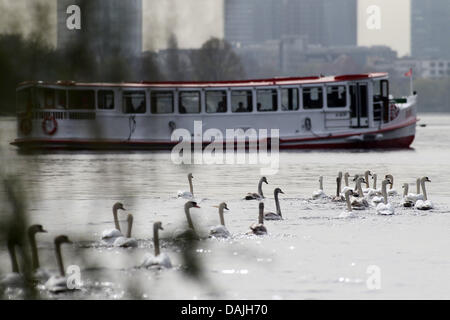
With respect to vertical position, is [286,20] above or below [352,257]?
above

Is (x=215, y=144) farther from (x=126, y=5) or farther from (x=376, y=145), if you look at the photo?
(x=126, y=5)

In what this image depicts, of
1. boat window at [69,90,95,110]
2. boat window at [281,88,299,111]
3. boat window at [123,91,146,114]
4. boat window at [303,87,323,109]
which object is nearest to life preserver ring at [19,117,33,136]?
boat window at [69,90,95,110]

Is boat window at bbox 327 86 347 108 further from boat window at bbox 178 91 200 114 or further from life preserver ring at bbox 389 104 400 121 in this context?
boat window at bbox 178 91 200 114

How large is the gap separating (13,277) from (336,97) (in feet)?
171

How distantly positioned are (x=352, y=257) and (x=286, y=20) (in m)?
10.5

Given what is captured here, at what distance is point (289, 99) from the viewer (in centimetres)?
5497

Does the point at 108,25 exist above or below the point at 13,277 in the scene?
above

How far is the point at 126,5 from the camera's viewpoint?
7.39 feet

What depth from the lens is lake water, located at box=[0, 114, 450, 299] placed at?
2.60m

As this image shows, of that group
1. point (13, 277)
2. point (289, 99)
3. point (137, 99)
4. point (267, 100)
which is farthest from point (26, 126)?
point (267, 100)

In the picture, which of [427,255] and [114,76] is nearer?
[114,76]

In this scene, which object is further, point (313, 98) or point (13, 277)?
point (313, 98)

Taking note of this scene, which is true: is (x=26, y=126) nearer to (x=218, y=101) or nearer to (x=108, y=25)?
(x=108, y=25)
